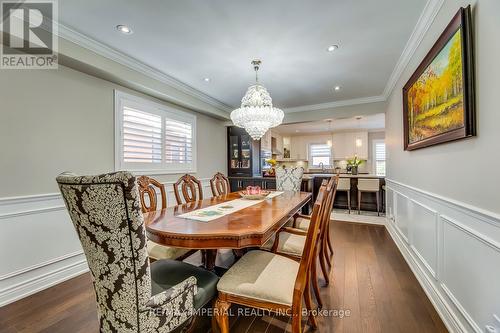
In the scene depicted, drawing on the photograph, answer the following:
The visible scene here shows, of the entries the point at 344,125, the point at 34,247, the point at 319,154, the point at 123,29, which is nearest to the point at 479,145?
the point at 123,29

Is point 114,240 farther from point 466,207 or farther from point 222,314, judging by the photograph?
point 466,207

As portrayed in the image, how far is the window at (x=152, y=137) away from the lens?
308cm

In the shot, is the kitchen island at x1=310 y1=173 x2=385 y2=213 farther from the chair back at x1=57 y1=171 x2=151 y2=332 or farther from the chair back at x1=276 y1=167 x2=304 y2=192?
the chair back at x1=57 y1=171 x2=151 y2=332

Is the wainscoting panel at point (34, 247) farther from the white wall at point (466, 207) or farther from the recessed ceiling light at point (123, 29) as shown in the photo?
the white wall at point (466, 207)

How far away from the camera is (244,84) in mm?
3695

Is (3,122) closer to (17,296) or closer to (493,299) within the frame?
(17,296)

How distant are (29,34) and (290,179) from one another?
3.44 metres

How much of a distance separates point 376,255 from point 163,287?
2649 mm

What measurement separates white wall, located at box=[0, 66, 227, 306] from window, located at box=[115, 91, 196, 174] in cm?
21

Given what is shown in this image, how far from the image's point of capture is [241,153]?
5.47 meters

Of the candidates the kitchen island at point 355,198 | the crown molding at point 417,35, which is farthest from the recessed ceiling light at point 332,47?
the kitchen island at point 355,198

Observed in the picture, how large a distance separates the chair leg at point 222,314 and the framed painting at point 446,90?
5.95ft

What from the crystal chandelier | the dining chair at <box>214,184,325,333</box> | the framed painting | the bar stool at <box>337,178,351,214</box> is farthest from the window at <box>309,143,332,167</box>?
the dining chair at <box>214,184,325,333</box>

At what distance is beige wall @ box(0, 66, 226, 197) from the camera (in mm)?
2078
